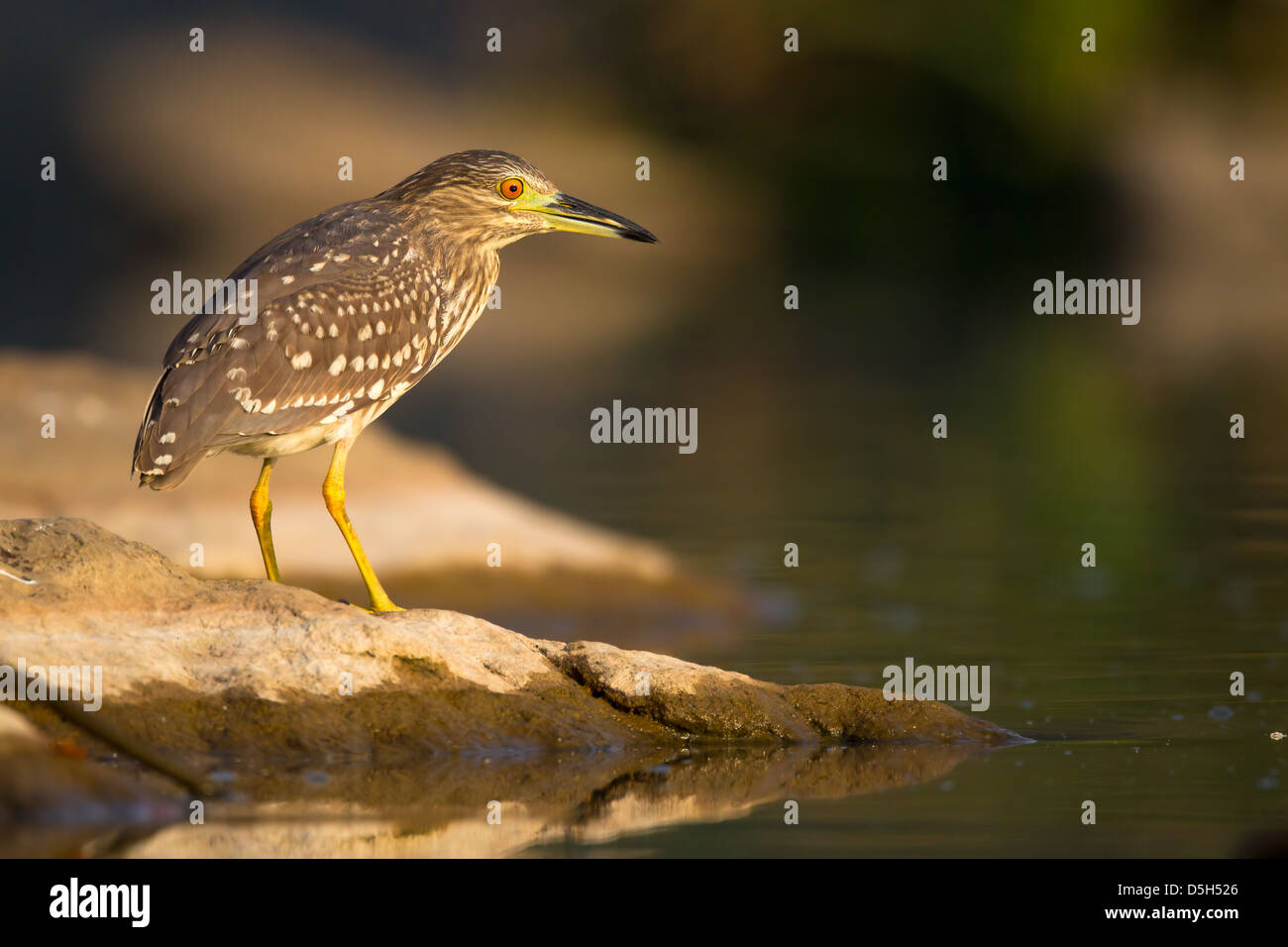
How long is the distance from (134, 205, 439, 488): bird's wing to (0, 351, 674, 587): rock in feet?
10.8

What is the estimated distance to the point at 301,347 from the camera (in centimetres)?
900

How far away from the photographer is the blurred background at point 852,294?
432 inches

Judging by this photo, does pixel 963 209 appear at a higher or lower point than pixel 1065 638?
higher

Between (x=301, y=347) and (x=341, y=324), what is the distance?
0.80 ft

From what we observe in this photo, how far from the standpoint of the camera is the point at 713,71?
172 ft

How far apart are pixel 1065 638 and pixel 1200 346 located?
65.5 feet

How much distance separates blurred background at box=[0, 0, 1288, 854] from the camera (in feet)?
36.0

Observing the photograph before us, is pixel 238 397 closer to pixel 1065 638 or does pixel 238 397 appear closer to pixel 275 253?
pixel 275 253

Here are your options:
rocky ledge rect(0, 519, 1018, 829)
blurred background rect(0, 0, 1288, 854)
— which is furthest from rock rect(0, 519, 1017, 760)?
blurred background rect(0, 0, 1288, 854)

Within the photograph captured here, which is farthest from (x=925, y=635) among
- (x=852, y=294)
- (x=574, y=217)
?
(x=852, y=294)

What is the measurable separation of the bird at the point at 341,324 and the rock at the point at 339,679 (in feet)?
2.23

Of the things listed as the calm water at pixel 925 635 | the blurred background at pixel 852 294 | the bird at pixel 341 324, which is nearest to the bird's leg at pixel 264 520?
the bird at pixel 341 324
